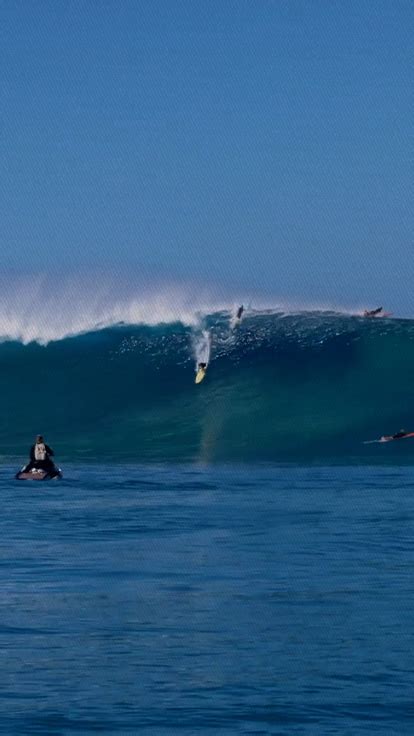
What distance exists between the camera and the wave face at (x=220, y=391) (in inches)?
1148

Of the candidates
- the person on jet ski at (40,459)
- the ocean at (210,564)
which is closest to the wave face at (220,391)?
the ocean at (210,564)

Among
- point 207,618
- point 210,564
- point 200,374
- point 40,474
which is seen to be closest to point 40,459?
point 40,474

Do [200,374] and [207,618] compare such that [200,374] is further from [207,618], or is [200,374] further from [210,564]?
[207,618]

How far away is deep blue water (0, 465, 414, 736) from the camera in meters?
6.97

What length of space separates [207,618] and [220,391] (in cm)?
2420

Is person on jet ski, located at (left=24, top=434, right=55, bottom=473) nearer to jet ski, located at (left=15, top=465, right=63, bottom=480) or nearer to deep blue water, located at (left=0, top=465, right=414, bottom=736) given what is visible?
jet ski, located at (left=15, top=465, right=63, bottom=480)

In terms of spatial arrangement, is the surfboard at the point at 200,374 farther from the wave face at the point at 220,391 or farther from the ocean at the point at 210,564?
the ocean at the point at 210,564

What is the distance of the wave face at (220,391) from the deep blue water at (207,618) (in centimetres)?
1125

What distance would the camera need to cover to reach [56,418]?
32.2 metres

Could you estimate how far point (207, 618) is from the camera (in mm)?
9266

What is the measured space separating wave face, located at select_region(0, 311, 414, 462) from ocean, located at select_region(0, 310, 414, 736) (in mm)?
101

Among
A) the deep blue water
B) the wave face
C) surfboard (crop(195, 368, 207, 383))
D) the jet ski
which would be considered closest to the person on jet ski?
the jet ski

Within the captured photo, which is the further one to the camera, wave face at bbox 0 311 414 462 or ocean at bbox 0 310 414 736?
wave face at bbox 0 311 414 462

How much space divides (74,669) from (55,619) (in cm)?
142
